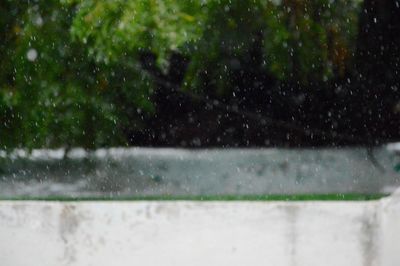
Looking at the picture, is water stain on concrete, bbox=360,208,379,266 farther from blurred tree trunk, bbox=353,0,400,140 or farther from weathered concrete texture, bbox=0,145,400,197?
blurred tree trunk, bbox=353,0,400,140

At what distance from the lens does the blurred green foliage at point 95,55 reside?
16.8 feet

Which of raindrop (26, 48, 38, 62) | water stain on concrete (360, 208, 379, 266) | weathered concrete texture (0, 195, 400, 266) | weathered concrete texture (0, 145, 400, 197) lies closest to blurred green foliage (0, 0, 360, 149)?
raindrop (26, 48, 38, 62)

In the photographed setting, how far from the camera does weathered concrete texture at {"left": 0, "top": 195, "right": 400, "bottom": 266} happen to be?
5.76 ft

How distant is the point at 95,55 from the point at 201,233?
12.1ft

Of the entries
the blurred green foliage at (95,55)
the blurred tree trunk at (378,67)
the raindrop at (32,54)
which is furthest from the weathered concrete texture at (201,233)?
the blurred tree trunk at (378,67)

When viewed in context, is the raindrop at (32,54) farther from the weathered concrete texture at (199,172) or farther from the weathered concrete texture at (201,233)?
the weathered concrete texture at (201,233)

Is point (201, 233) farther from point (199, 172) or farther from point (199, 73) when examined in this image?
point (199, 172)

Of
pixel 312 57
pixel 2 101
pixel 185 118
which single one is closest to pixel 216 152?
pixel 185 118

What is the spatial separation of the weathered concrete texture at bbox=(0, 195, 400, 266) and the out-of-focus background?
8.05 feet

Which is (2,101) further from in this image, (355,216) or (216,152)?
(355,216)

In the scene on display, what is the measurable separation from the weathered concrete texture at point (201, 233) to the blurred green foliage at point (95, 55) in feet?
9.35

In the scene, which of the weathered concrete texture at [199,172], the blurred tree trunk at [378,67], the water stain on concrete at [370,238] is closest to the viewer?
the water stain on concrete at [370,238]

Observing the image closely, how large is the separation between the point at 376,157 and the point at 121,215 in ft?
18.2

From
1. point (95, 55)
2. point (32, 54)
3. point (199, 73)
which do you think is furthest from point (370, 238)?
point (199, 73)
